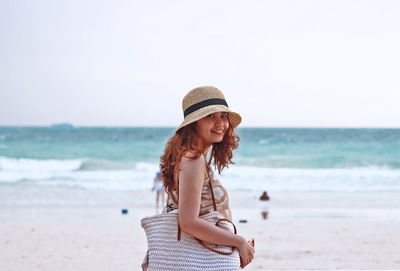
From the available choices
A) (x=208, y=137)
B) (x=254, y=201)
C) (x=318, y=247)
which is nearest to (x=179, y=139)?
(x=208, y=137)

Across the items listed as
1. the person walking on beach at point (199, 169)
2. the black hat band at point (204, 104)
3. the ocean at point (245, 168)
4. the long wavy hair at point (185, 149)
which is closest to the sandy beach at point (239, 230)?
the ocean at point (245, 168)

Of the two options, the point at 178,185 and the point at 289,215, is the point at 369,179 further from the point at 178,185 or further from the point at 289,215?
the point at 178,185

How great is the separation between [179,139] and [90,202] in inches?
404

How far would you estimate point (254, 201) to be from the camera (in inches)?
448

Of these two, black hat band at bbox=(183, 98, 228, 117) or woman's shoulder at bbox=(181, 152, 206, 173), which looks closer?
woman's shoulder at bbox=(181, 152, 206, 173)

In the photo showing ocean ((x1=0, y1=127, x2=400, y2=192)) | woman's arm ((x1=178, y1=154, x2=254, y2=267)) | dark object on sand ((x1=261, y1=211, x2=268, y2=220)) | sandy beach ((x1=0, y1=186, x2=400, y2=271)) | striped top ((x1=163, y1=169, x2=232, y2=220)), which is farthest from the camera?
ocean ((x1=0, y1=127, x2=400, y2=192))

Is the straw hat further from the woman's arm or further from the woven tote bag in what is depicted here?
the woven tote bag

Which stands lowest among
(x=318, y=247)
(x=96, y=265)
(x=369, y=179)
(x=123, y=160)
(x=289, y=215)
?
(x=96, y=265)

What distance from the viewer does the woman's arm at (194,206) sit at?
1.48 meters

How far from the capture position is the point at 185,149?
5.04ft

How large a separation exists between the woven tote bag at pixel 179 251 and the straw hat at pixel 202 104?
14.9 inches

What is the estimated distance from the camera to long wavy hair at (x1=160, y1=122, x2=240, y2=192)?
1.54 m

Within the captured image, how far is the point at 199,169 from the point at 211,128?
24 cm

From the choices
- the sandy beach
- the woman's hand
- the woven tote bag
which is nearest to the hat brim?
the woven tote bag
